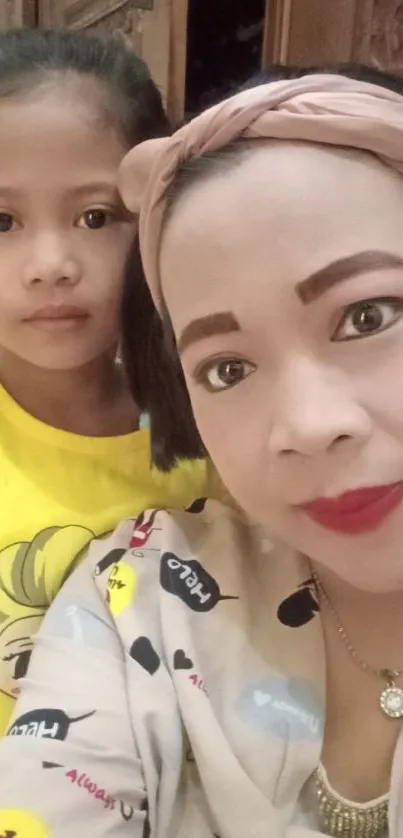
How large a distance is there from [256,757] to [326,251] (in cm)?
36

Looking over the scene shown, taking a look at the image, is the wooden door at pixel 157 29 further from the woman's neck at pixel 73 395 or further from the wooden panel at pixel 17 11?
the woman's neck at pixel 73 395

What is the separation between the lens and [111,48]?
3.16 ft

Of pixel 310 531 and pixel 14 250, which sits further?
pixel 14 250

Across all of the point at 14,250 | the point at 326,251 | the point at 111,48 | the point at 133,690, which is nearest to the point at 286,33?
the point at 111,48

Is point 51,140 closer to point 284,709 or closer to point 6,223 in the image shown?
point 6,223

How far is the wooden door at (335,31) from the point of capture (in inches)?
61.1

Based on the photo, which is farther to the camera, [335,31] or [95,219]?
[335,31]

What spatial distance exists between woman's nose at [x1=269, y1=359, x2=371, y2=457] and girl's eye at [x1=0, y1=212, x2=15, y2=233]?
15.8 inches

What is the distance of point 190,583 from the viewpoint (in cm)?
72

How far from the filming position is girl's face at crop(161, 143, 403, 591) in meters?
0.55

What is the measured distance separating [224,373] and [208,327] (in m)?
0.04

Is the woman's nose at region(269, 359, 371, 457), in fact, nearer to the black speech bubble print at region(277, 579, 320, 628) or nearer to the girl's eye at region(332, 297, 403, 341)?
the girl's eye at region(332, 297, 403, 341)

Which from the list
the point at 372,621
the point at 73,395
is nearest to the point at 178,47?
the point at 73,395

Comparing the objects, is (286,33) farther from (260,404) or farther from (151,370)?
(260,404)
